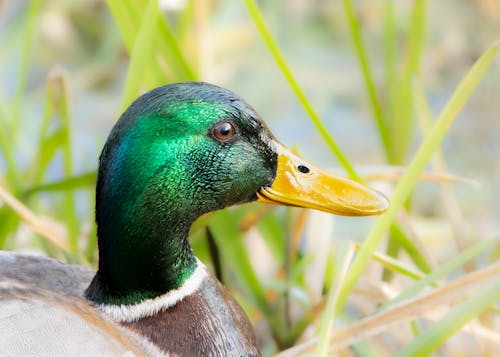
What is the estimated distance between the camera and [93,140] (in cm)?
366

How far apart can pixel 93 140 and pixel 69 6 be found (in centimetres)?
72

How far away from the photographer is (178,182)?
1640 mm

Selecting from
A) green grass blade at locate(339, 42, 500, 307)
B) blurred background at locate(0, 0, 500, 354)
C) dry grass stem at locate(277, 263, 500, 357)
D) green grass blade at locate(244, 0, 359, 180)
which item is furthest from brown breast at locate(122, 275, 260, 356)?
blurred background at locate(0, 0, 500, 354)

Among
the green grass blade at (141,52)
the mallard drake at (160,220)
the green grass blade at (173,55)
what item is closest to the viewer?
the mallard drake at (160,220)

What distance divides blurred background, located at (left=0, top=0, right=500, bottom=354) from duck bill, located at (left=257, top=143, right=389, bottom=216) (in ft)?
4.24

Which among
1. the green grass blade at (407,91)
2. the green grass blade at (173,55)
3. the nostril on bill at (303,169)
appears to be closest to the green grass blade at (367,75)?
the green grass blade at (407,91)

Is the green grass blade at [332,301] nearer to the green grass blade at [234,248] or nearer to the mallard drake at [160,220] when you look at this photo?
the mallard drake at [160,220]

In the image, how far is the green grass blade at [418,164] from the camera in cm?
172

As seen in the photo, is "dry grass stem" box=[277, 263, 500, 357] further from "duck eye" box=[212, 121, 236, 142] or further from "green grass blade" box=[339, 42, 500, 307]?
"duck eye" box=[212, 121, 236, 142]

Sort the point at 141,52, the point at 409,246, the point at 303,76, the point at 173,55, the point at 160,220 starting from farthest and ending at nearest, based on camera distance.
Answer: the point at 303,76, the point at 409,246, the point at 173,55, the point at 141,52, the point at 160,220

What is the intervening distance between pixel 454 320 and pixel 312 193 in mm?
357

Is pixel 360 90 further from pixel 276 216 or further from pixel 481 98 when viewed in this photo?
pixel 276 216

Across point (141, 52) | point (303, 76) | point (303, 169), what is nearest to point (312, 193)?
point (303, 169)

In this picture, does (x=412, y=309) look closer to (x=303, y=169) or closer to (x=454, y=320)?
(x=454, y=320)
